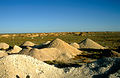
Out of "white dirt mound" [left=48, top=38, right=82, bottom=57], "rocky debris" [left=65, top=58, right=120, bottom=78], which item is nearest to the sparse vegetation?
"white dirt mound" [left=48, top=38, right=82, bottom=57]

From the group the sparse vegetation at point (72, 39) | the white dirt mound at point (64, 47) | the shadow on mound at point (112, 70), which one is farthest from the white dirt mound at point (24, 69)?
the sparse vegetation at point (72, 39)

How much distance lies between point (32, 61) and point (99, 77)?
410 cm

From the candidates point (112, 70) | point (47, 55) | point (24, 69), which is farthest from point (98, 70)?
point (47, 55)

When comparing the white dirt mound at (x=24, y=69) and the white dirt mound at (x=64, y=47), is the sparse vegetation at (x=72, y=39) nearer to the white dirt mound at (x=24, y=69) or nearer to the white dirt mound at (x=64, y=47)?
the white dirt mound at (x=64, y=47)

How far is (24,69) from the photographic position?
8266 millimetres

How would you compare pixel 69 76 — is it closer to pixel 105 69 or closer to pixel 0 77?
pixel 105 69

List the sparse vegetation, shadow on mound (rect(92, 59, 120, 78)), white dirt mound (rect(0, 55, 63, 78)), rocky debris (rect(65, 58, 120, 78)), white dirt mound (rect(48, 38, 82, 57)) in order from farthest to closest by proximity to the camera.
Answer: the sparse vegetation < white dirt mound (rect(48, 38, 82, 57)) < rocky debris (rect(65, 58, 120, 78)) < shadow on mound (rect(92, 59, 120, 78)) < white dirt mound (rect(0, 55, 63, 78))

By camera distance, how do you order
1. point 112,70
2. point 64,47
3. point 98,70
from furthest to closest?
point 64,47
point 98,70
point 112,70

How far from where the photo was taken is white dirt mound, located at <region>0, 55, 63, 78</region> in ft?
25.4

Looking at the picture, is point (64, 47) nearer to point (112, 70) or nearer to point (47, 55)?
point (47, 55)

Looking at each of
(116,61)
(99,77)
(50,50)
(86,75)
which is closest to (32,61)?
(86,75)

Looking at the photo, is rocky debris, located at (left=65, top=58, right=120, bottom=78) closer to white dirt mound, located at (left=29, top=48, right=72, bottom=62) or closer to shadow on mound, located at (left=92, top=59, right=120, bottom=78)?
shadow on mound, located at (left=92, top=59, right=120, bottom=78)

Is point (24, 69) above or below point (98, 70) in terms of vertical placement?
above

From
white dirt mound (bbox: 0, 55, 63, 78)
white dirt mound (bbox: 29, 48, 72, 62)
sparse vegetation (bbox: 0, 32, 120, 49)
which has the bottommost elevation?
sparse vegetation (bbox: 0, 32, 120, 49)
